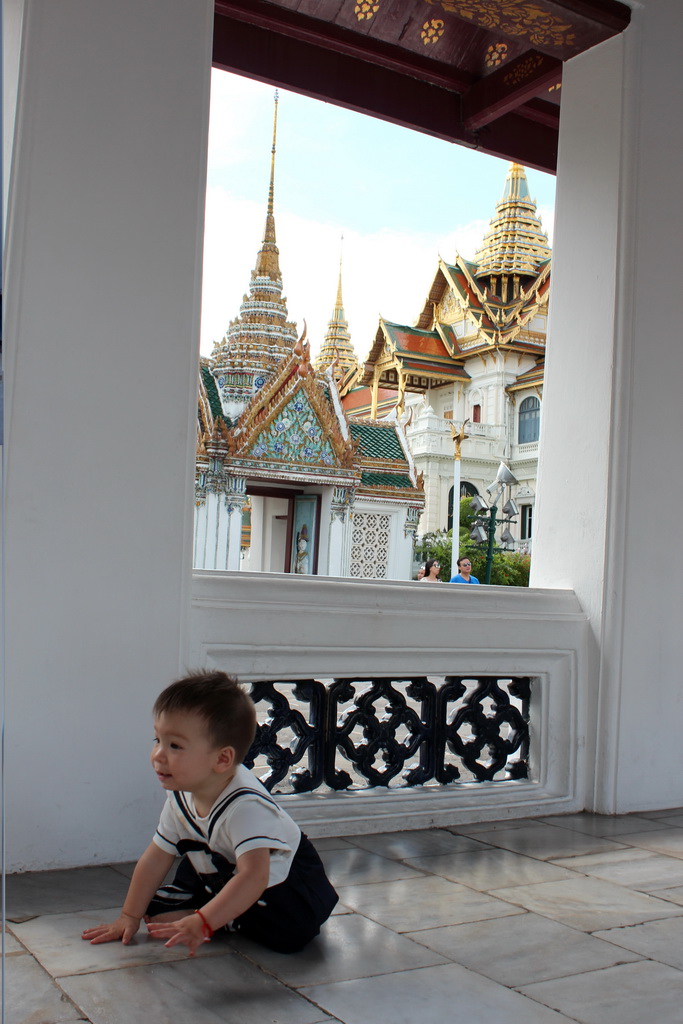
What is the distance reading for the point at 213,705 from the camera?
1.73 meters

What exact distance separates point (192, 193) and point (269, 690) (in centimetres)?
128

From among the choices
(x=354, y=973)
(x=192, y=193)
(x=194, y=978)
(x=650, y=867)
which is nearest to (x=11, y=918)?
(x=194, y=978)

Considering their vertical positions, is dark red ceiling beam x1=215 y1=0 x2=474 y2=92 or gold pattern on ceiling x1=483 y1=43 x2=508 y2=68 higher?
gold pattern on ceiling x1=483 y1=43 x2=508 y2=68

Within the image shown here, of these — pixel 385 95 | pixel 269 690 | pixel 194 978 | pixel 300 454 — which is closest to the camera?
pixel 194 978

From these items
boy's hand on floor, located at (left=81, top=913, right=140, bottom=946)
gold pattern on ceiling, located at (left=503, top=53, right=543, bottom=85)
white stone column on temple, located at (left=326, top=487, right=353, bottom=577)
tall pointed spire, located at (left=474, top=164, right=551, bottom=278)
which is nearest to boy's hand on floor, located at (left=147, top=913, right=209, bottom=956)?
boy's hand on floor, located at (left=81, top=913, right=140, bottom=946)

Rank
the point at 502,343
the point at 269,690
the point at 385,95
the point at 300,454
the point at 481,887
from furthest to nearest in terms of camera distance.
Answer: the point at 502,343 → the point at 300,454 → the point at 385,95 → the point at 269,690 → the point at 481,887

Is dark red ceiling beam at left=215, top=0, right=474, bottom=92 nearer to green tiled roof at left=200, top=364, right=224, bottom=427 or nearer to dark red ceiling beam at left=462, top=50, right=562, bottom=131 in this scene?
dark red ceiling beam at left=462, top=50, right=562, bottom=131

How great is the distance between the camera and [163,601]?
92.3 inches

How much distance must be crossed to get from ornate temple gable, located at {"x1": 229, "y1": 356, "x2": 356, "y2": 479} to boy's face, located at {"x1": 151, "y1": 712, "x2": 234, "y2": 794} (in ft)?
44.5

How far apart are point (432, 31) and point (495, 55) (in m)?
0.27

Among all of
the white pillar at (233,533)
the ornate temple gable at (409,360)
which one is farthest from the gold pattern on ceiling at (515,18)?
the ornate temple gable at (409,360)

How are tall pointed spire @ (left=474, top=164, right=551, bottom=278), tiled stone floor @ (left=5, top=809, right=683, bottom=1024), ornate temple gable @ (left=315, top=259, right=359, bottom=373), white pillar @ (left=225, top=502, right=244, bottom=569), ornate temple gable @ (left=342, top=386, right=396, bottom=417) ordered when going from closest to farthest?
tiled stone floor @ (left=5, top=809, right=683, bottom=1024)
white pillar @ (left=225, top=502, right=244, bottom=569)
ornate temple gable @ (left=315, top=259, right=359, bottom=373)
tall pointed spire @ (left=474, top=164, right=551, bottom=278)
ornate temple gable @ (left=342, top=386, right=396, bottom=417)

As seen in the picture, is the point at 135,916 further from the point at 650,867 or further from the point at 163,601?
the point at 650,867

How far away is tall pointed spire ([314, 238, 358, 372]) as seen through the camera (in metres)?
26.9
